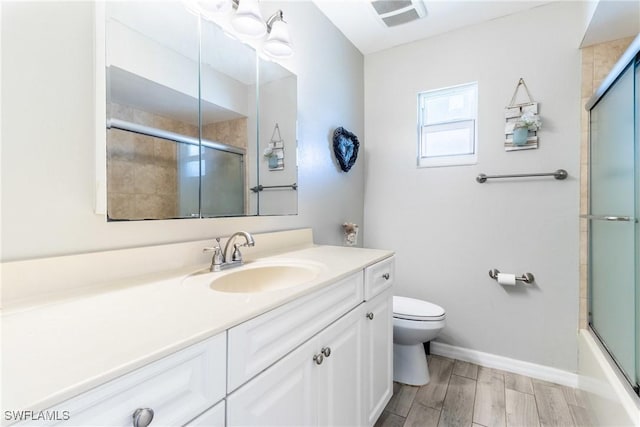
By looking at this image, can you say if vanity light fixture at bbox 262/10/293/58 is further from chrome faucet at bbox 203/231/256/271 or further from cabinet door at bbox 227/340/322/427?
cabinet door at bbox 227/340/322/427

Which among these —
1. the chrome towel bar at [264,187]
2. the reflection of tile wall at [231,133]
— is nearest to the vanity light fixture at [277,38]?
the reflection of tile wall at [231,133]

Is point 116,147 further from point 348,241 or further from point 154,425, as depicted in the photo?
point 348,241

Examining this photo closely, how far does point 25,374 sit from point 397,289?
87.2 inches

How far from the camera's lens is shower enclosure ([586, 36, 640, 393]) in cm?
123

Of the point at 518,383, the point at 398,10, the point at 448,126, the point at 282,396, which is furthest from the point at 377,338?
the point at 398,10

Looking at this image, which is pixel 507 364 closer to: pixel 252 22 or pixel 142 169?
pixel 142 169

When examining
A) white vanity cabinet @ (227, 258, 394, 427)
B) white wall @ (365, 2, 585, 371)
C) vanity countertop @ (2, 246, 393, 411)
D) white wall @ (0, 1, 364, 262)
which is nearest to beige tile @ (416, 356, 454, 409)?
white wall @ (365, 2, 585, 371)

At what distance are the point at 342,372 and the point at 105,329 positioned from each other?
0.79 metres

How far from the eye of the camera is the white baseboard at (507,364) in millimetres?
1805

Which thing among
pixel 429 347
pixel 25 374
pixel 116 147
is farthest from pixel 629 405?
pixel 116 147

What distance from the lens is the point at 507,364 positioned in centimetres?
195

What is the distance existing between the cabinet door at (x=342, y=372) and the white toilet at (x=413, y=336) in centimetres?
62

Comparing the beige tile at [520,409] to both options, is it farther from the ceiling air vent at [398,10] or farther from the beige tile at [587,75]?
the ceiling air vent at [398,10]

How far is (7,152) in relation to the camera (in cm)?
71
